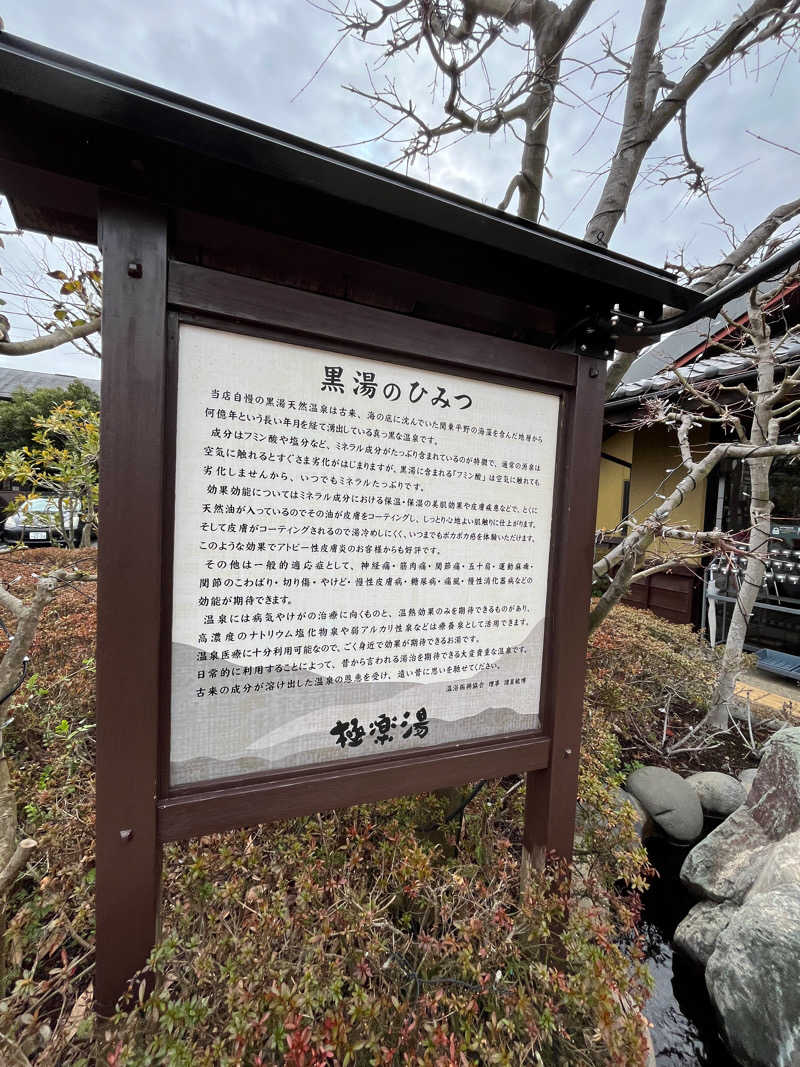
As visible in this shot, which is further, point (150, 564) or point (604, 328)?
point (604, 328)

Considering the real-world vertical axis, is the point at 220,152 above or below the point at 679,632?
above

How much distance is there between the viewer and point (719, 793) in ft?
11.3

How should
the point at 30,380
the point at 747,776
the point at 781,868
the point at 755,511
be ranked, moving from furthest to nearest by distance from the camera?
the point at 30,380 < the point at 755,511 < the point at 747,776 < the point at 781,868

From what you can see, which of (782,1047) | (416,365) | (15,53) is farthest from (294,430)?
(782,1047)

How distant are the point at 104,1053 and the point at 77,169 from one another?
7.81ft

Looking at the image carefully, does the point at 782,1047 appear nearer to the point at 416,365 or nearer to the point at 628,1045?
the point at 628,1045

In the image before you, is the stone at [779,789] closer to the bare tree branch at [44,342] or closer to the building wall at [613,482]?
the bare tree branch at [44,342]

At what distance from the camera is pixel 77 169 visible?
1.19 meters

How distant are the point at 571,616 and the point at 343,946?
1.46 metres

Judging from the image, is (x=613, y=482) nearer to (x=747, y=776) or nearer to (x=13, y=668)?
(x=747, y=776)

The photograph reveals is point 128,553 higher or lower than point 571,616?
higher

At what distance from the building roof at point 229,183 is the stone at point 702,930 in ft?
11.0

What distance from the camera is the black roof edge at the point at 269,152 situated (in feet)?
3.27

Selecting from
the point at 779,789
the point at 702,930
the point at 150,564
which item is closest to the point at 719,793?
the point at 779,789
